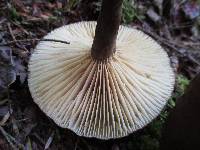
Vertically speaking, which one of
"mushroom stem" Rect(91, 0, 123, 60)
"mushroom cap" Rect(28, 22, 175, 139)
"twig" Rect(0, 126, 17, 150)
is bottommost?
"twig" Rect(0, 126, 17, 150)

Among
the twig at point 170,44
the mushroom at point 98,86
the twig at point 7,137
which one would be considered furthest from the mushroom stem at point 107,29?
the twig at point 170,44

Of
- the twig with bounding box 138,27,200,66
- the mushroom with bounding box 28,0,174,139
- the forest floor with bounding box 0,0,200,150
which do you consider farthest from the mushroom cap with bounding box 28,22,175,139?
the twig with bounding box 138,27,200,66

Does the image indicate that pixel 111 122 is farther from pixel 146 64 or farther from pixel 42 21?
pixel 42 21

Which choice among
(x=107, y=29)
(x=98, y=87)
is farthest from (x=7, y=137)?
(x=107, y=29)

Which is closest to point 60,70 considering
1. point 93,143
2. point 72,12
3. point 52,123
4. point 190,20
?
point 52,123

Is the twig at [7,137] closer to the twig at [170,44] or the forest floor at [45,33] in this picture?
the forest floor at [45,33]

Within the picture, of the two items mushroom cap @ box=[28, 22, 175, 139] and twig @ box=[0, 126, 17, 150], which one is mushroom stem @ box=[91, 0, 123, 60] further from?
twig @ box=[0, 126, 17, 150]
